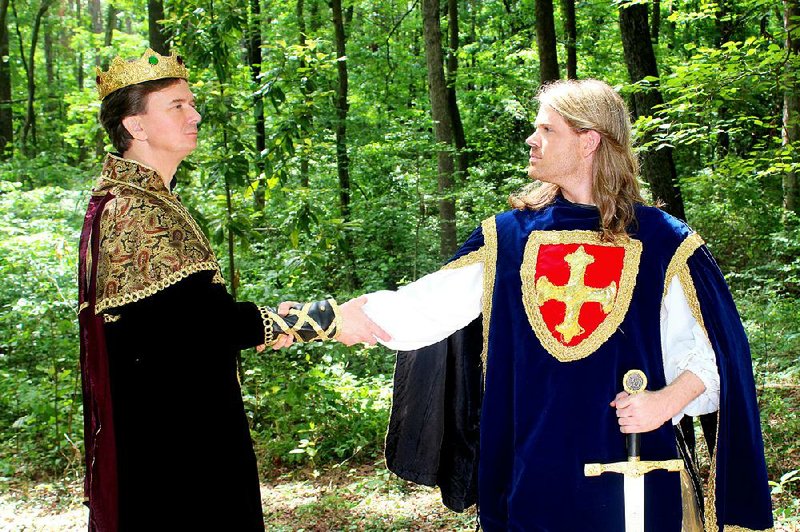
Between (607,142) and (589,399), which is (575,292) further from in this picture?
(607,142)

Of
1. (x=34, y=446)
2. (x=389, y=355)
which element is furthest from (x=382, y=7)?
(x=34, y=446)

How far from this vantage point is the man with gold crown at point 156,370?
2.47m

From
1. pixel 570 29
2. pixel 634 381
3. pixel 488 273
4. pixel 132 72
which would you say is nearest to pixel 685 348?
pixel 634 381

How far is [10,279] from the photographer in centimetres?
887

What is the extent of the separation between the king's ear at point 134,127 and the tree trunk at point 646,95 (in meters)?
5.62

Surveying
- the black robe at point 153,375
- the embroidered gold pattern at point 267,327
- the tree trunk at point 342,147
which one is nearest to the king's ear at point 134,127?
the black robe at point 153,375

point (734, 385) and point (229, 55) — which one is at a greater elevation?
point (229, 55)

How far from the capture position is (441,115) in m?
9.76

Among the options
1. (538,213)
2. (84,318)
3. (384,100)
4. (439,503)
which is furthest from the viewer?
(384,100)

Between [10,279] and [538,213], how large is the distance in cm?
790

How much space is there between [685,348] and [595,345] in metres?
0.34

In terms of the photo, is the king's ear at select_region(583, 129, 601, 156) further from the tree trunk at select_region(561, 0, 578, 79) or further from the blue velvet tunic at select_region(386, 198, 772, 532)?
the tree trunk at select_region(561, 0, 578, 79)

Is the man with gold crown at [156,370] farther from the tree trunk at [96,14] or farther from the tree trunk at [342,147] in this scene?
the tree trunk at [96,14]

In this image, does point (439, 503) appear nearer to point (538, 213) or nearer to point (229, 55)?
point (538, 213)
